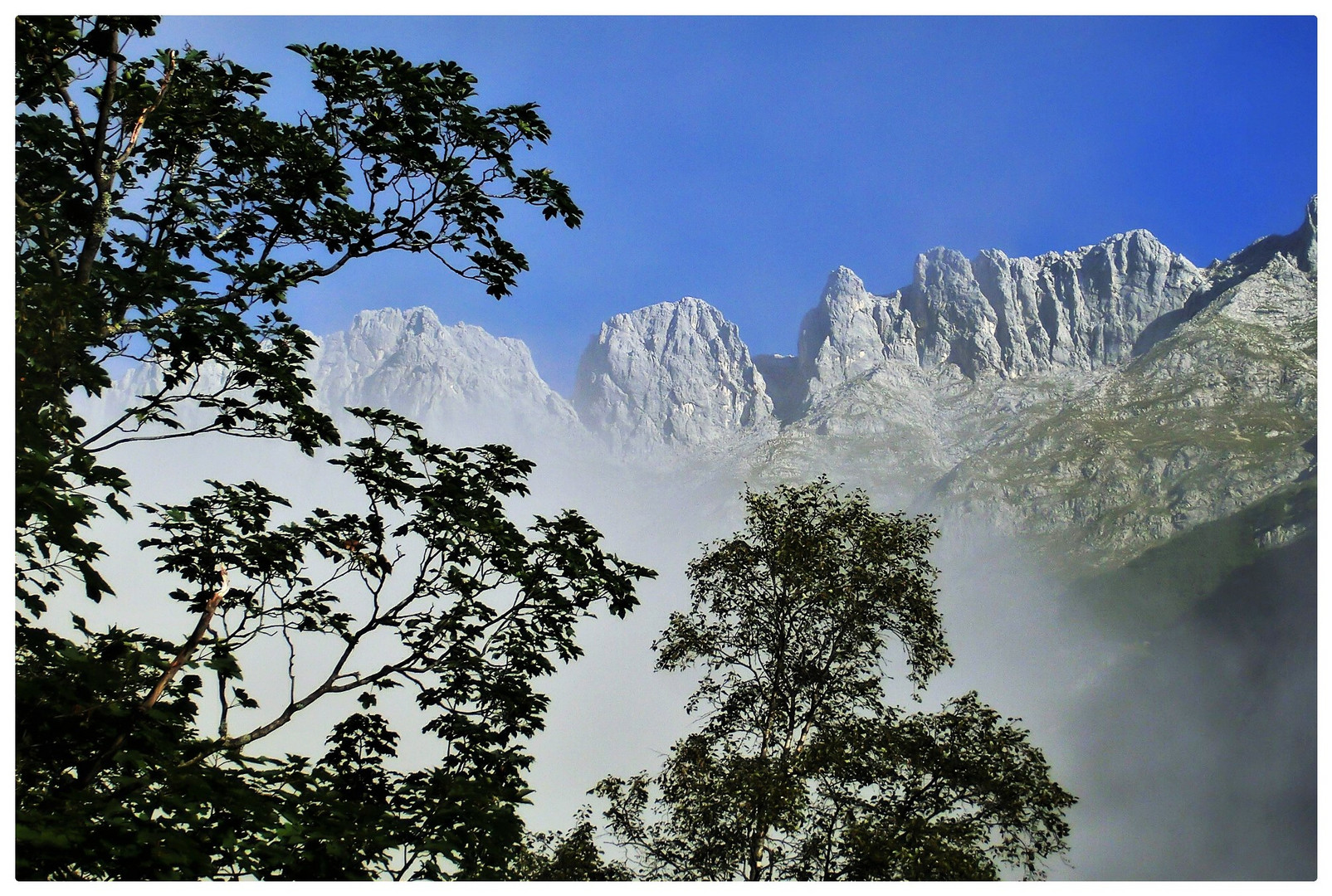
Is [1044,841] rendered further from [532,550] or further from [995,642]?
[995,642]

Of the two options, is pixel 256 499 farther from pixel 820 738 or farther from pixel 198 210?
pixel 820 738

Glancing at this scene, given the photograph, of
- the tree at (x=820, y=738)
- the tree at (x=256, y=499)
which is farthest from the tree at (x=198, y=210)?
the tree at (x=820, y=738)

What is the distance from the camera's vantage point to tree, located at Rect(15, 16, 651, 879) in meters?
5.43

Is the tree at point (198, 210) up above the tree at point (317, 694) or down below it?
above

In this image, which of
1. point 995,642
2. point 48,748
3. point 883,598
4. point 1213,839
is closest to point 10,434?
point 48,748

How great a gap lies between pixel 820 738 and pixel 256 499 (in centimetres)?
904

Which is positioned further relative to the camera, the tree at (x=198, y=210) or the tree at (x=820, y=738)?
the tree at (x=820, y=738)

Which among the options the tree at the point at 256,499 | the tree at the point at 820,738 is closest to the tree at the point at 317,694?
the tree at the point at 256,499

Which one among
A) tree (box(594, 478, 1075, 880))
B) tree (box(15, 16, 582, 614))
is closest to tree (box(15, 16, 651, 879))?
tree (box(15, 16, 582, 614))

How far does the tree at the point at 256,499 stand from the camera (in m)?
5.43

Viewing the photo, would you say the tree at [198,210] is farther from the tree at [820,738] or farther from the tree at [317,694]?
the tree at [820,738]

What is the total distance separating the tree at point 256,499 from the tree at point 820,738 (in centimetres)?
620

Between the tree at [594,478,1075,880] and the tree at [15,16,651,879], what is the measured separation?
6.20 meters

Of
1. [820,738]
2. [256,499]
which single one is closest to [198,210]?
[256,499]
